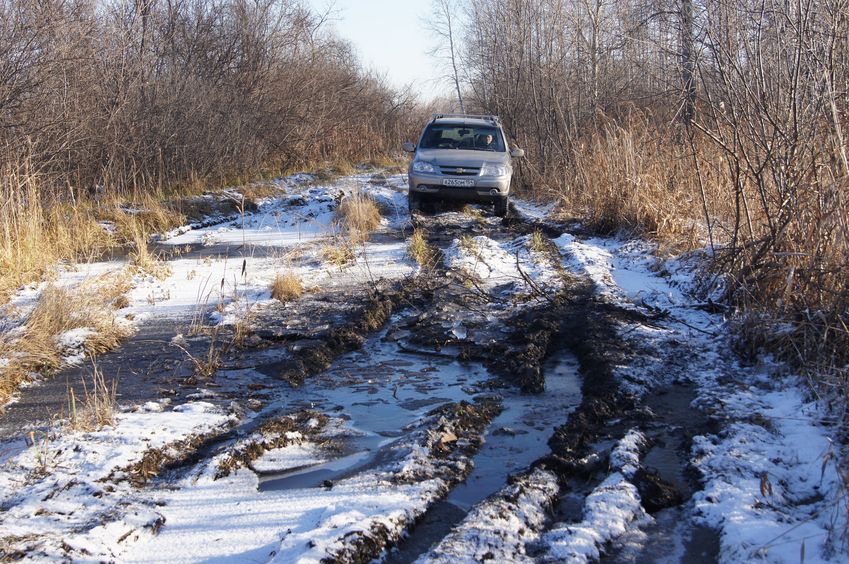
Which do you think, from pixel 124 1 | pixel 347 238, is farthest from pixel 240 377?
pixel 124 1

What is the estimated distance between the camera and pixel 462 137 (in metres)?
13.2

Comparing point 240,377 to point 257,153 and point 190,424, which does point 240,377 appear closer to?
point 190,424

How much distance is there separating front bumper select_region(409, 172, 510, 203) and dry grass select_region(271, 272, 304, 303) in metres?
5.32

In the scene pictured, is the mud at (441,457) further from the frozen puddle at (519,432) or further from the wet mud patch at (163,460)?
the wet mud patch at (163,460)

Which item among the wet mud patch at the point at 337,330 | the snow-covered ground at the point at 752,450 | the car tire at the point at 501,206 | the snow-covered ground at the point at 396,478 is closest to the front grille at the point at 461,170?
the car tire at the point at 501,206

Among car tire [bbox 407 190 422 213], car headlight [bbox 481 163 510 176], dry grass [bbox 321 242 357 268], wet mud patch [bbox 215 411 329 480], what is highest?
car headlight [bbox 481 163 510 176]

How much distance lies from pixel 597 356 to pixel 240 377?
2.68 meters

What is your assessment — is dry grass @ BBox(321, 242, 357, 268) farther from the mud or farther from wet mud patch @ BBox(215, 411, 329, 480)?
the mud

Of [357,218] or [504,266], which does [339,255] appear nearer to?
[504,266]

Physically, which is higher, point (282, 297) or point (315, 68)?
point (315, 68)

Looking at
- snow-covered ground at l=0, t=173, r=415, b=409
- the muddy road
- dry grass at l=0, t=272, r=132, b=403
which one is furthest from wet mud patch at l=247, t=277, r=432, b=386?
dry grass at l=0, t=272, r=132, b=403

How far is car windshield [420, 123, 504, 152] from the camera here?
13094mm

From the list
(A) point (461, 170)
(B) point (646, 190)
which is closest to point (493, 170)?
(A) point (461, 170)

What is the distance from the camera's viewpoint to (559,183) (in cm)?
1493
